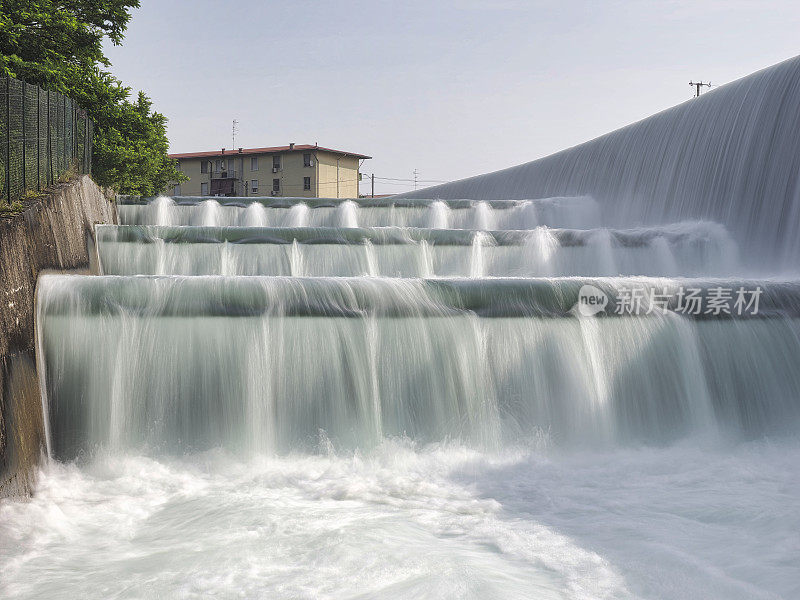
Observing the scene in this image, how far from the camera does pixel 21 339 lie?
21.4ft

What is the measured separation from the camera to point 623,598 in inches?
171

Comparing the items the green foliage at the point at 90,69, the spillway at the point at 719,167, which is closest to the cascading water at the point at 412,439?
the spillway at the point at 719,167

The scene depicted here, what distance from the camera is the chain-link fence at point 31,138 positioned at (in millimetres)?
8305

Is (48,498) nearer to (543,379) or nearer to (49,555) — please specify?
(49,555)

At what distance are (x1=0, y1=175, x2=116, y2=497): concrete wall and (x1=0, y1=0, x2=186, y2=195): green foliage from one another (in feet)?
22.2

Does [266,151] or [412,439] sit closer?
[412,439]

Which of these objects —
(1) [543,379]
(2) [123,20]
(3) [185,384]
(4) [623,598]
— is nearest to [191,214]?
(2) [123,20]

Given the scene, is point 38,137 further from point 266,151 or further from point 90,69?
point 266,151

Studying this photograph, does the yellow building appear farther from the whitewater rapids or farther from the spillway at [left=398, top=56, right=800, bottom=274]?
the whitewater rapids

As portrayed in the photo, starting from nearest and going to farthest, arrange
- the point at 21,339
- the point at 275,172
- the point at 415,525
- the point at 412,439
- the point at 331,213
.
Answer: the point at 415,525 < the point at 21,339 < the point at 412,439 < the point at 331,213 < the point at 275,172

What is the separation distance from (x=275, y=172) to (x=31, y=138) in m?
66.5

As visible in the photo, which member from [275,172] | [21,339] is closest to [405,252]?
[21,339]

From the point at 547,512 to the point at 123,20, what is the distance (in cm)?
1759

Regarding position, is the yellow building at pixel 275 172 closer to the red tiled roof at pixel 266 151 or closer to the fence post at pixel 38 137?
the red tiled roof at pixel 266 151
